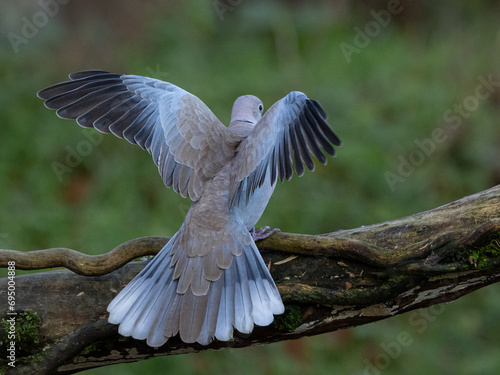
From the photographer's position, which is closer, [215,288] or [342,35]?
[215,288]

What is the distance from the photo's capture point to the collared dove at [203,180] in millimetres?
3443

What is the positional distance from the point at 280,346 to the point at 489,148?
3393mm

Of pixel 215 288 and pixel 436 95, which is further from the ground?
pixel 436 95

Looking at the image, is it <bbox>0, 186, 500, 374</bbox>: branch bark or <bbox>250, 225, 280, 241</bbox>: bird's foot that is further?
<bbox>250, 225, 280, 241</bbox>: bird's foot

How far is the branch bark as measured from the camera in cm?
351

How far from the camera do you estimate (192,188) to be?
405 centimetres

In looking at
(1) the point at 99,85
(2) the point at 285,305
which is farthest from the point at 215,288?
(1) the point at 99,85

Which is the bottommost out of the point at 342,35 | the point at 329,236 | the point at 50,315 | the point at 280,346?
the point at 280,346

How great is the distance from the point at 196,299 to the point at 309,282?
591mm

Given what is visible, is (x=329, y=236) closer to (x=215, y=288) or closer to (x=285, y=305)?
(x=285, y=305)

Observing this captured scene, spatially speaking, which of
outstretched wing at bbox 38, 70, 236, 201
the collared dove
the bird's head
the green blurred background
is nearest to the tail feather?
the collared dove

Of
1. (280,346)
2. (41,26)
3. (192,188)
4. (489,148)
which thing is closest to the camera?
(192,188)

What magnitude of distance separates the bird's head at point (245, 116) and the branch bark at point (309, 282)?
83cm

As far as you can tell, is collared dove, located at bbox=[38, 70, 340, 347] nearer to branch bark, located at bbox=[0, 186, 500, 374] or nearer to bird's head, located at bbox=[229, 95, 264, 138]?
bird's head, located at bbox=[229, 95, 264, 138]
